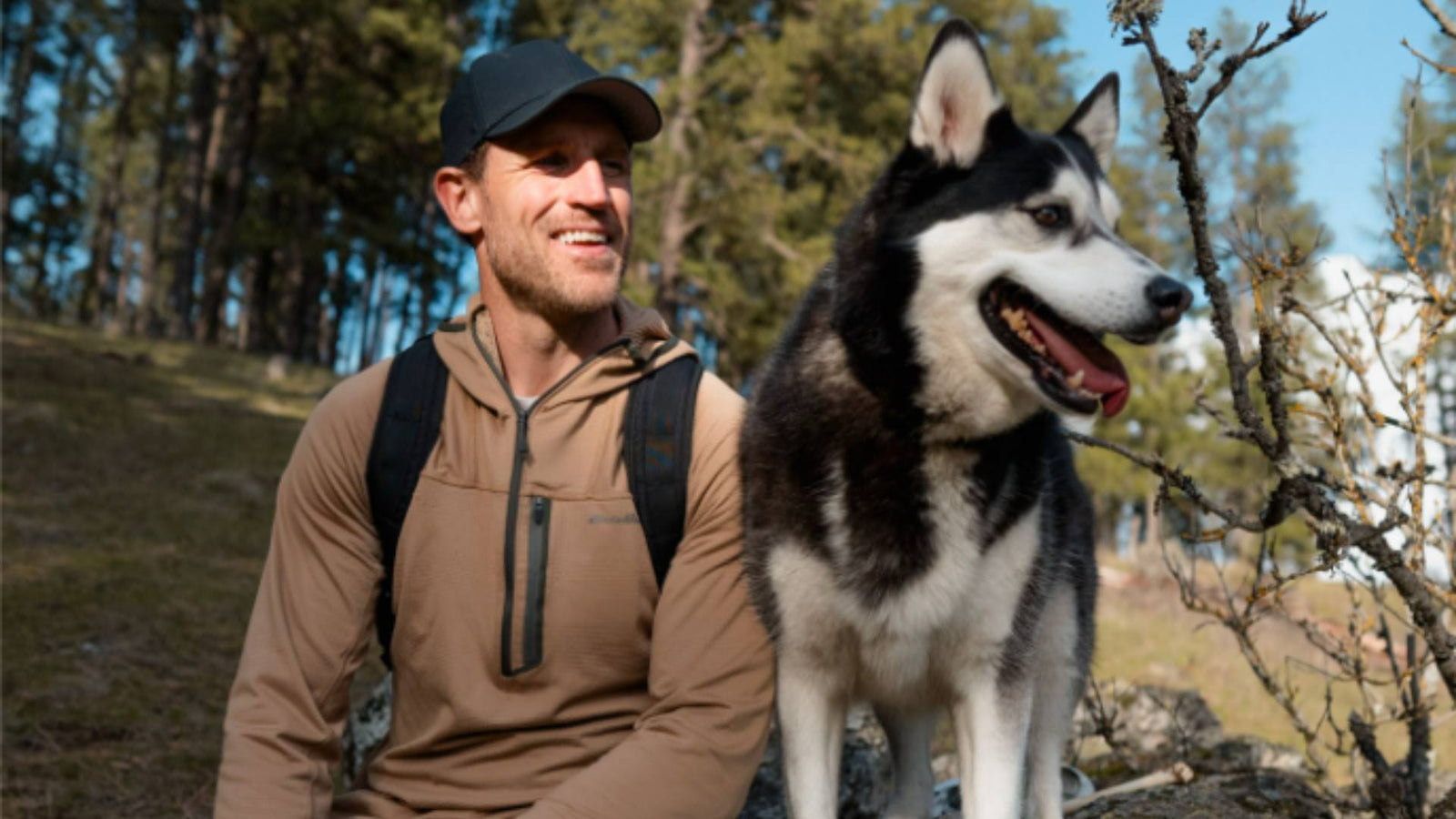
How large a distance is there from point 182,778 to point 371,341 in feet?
102

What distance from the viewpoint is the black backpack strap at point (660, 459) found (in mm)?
2494

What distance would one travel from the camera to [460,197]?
280cm

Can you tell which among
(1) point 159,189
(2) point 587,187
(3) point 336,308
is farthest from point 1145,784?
(3) point 336,308

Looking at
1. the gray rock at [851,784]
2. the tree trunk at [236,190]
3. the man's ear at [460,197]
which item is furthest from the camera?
the tree trunk at [236,190]

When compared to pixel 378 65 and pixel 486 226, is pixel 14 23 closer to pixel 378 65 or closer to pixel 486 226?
pixel 378 65

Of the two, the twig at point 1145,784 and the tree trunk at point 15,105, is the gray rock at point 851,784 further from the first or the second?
the tree trunk at point 15,105

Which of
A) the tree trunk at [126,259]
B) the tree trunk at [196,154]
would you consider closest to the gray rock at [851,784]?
the tree trunk at [196,154]

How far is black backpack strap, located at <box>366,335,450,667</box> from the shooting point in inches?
98.5

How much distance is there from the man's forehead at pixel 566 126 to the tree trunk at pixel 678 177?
41.0 ft

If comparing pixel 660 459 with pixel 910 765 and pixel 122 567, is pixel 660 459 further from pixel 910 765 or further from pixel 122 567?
pixel 122 567

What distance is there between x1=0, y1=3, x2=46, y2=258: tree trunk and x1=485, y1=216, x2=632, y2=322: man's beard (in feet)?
84.2

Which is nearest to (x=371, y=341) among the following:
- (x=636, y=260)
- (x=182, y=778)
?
(x=636, y=260)

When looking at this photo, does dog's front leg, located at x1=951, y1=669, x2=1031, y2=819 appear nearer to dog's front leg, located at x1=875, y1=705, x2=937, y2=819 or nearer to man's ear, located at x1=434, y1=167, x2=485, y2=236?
dog's front leg, located at x1=875, y1=705, x2=937, y2=819

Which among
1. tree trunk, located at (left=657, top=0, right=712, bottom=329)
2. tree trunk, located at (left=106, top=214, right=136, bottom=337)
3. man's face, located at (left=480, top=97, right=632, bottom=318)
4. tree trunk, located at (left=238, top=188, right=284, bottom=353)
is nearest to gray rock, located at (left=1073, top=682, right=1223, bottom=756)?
man's face, located at (left=480, top=97, right=632, bottom=318)
